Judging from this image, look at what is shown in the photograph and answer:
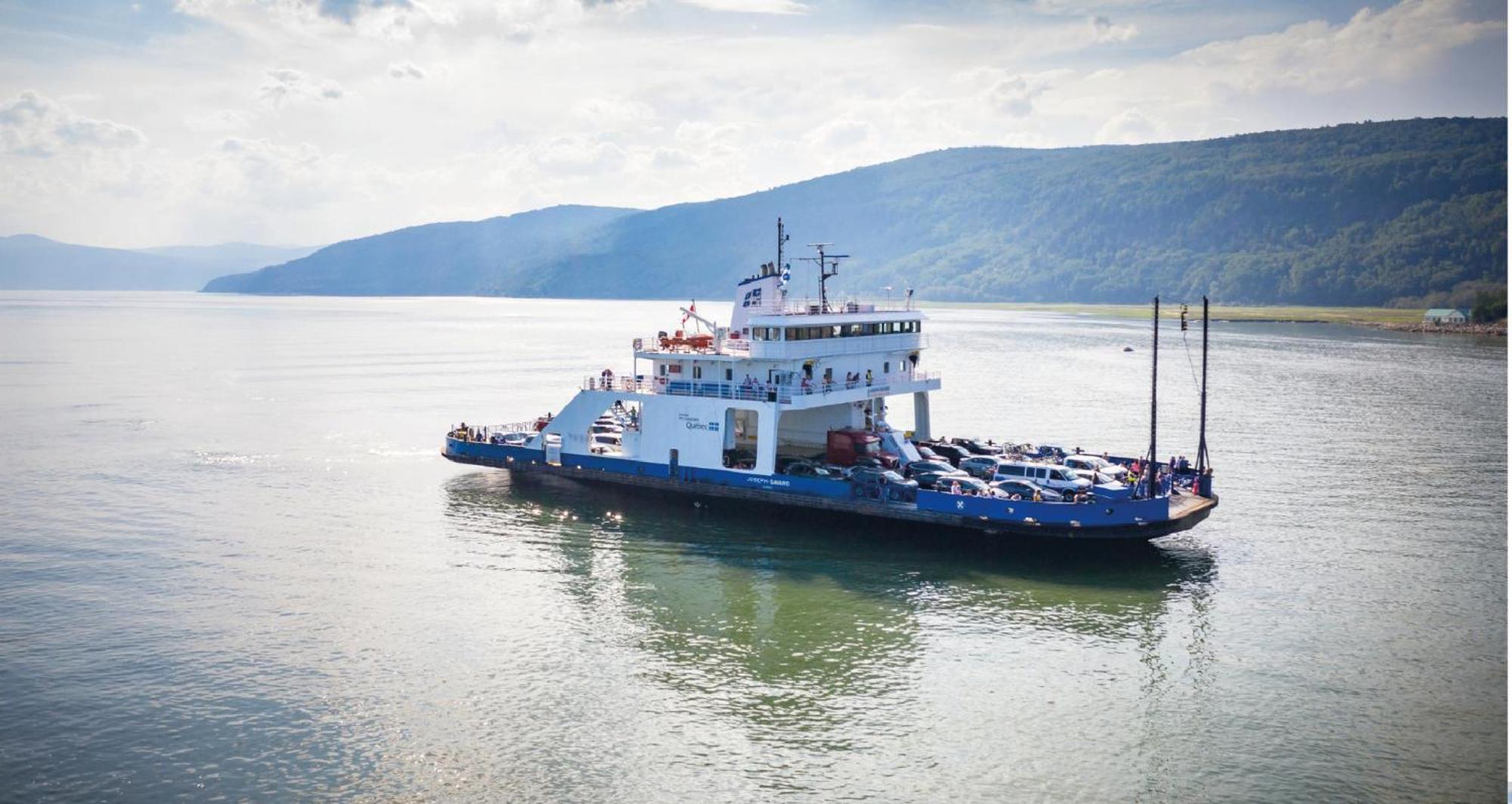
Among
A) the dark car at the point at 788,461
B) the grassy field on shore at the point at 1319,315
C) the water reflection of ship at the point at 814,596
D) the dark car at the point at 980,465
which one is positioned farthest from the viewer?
the grassy field on shore at the point at 1319,315

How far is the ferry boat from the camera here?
30000 millimetres

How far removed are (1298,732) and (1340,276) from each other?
203 meters

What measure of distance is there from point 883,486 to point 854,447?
4.56 metres

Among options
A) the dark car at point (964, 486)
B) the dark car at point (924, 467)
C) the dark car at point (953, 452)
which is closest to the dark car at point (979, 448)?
the dark car at point (953, 452)

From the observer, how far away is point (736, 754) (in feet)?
58.7

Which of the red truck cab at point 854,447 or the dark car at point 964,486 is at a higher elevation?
the red truck cab at point 854,447

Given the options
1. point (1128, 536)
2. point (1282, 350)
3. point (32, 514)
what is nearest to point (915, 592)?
point (1128, 536)

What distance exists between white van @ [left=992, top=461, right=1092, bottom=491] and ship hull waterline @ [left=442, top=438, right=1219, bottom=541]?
5.22ft

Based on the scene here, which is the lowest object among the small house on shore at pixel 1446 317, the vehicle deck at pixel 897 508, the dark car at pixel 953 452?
the vehicle deck at pixel 897 508

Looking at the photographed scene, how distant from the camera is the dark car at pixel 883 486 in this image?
29938 millimetres

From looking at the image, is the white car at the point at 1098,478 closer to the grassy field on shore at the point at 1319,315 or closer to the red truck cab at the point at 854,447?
the red truck cab at the point at 854,447

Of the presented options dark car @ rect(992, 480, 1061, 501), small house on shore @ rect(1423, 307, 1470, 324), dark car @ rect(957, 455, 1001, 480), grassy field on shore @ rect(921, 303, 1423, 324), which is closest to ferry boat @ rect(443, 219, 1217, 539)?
dark car @ rect(992, 480, 1061, 501)

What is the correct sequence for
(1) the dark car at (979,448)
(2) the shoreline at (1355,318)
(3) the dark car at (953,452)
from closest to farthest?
(3) the dark car at (953,452)
(1) the dark car at (979,448)
(2) the shoreline at (1355,318)

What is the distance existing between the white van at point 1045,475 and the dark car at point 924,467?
1494mm
